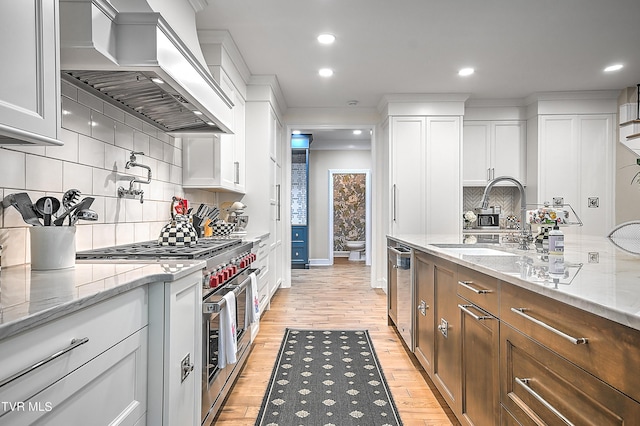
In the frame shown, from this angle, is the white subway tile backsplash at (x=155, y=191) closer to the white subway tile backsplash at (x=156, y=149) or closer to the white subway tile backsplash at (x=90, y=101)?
the white subway tile backsplash at (x=156, y=149)

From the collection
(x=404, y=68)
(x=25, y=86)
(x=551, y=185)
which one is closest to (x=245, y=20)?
(x=404, y=68)

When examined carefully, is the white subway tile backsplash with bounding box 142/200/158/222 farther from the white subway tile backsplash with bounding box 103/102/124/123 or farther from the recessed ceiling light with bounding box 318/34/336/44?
the recessed ceiling light with bounding box 318/34/336/44

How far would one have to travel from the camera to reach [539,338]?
1105mm

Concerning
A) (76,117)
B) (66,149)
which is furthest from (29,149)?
(76,117)

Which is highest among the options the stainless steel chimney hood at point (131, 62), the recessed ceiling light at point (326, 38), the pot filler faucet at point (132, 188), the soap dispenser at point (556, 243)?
the recessed ceiling light at point (326, 38)

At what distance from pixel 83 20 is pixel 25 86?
51 centimetres

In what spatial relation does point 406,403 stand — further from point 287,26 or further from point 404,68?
point 404,68

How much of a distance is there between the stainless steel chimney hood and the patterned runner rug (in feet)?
5.49

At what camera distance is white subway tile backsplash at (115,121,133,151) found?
7.20 feet

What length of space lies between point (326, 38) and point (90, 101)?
6.84 feet

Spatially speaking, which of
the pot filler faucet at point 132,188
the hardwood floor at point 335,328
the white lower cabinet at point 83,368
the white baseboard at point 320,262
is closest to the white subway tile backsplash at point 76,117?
the pot filler faucet at point 132,188

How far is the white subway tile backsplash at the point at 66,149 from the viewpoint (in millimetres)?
1666

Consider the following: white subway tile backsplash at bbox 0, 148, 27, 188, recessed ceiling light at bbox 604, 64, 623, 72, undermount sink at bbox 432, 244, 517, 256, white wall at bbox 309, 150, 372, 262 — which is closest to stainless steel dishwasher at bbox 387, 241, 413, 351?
undermount sink at bbox 432, 244, 517, 256

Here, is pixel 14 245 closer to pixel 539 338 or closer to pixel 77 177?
pixel 77 177
